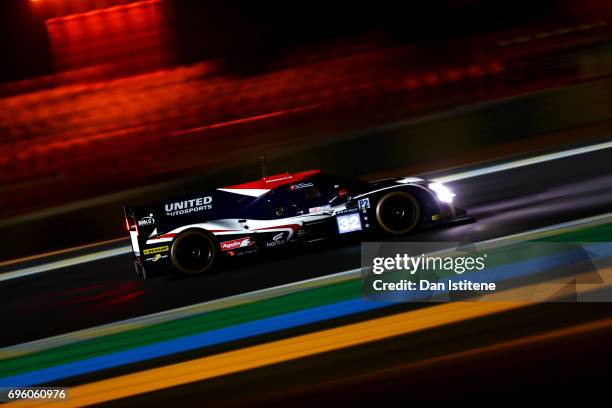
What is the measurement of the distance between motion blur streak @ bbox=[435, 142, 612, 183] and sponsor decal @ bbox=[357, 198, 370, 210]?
3697 millimetres

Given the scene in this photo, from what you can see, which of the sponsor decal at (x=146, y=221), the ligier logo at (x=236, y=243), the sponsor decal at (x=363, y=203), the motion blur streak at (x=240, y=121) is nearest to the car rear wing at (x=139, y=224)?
the sponsor decal at (x=146, y=221)

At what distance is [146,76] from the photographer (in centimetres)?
1756

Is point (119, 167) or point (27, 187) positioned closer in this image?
point (27, 187)

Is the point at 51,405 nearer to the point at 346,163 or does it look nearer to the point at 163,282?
the point at 163,282

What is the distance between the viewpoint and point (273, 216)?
27.3 ft

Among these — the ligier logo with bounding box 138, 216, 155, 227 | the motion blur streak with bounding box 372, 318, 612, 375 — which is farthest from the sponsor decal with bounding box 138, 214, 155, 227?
the motion blur streak with bounding box 372, 318, 612, 375

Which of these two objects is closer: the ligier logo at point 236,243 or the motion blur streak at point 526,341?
the motion blur streak at point 526,341

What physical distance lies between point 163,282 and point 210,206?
977 millimetres

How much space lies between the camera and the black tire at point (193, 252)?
8305 mm

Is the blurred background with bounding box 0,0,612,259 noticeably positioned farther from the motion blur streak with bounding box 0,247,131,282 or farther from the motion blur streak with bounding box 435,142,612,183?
the motion blur streak with bounding box 0,247,131,282

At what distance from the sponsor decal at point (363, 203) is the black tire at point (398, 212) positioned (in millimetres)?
106

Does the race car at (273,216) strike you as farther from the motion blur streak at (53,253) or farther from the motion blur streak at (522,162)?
the motion blur streak at (53,253)

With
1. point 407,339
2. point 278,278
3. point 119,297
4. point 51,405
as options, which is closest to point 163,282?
point 119,297

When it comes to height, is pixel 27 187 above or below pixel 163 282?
above
